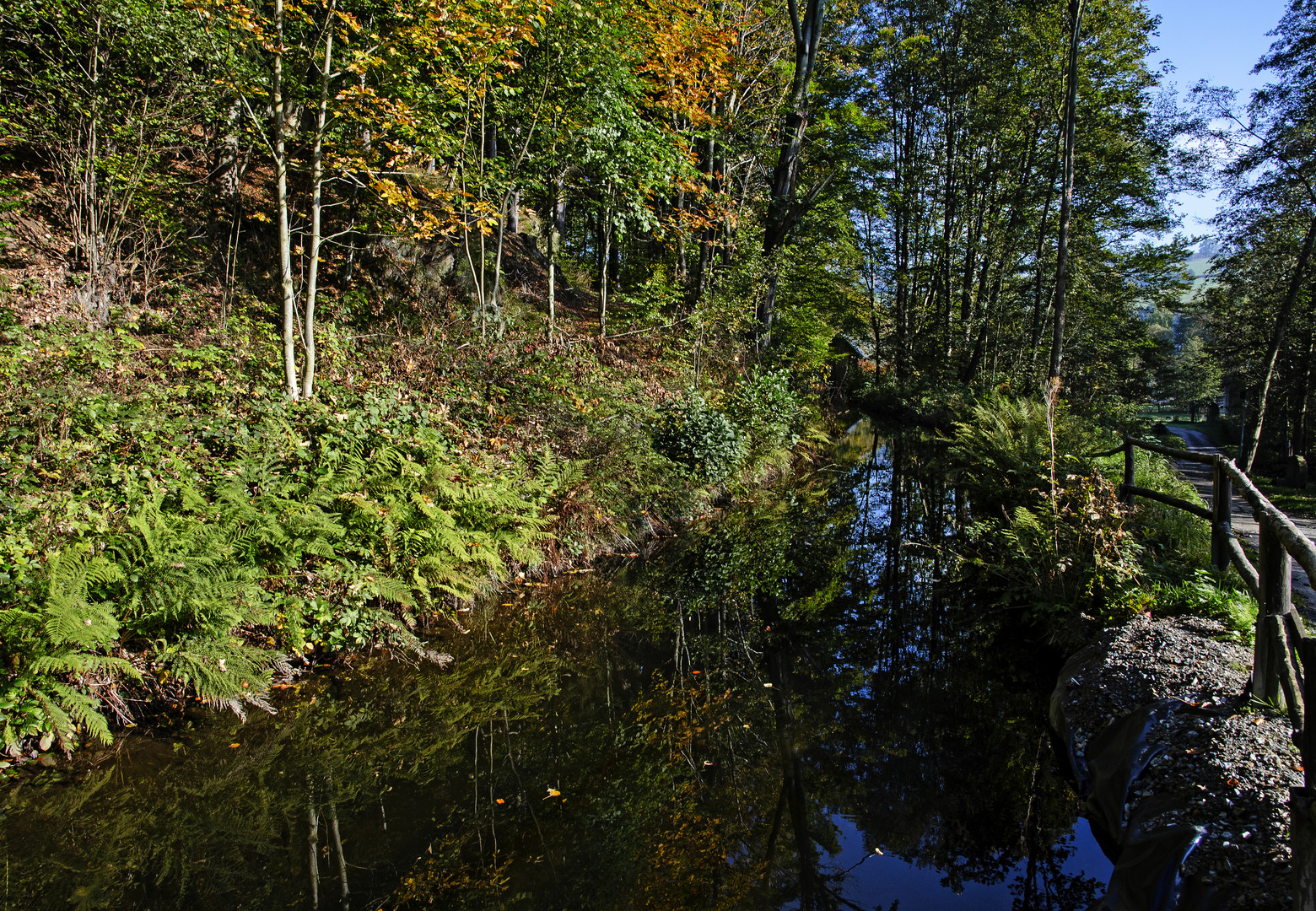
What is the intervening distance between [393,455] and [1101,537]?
6658mm

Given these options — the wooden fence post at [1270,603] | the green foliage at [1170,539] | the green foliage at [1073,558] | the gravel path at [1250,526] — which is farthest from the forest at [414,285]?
the wooden fence post at [1270,603]

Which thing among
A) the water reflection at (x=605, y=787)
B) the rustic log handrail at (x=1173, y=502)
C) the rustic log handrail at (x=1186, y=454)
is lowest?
the water reflection at (x=605, y=787)

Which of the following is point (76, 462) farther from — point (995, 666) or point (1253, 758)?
point (995, 666)

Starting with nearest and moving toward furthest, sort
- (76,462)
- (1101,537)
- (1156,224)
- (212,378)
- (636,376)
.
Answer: (76,462) < (1101,537) < (212,378) < (636,376) < (1156,224)

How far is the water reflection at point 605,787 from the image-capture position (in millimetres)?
3303

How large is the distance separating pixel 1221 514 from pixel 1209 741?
2358mm

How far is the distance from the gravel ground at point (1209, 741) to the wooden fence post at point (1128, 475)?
228 cm

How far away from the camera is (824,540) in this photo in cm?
993

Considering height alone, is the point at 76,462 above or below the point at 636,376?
below

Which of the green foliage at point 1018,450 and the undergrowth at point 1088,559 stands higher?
the green foliage at point 1018,450

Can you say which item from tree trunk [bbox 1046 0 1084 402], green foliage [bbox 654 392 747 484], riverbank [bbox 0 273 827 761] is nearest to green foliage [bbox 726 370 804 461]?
green foliage [bbox 654 392 747 484]

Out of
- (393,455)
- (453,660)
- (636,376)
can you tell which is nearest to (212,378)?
(393,455)

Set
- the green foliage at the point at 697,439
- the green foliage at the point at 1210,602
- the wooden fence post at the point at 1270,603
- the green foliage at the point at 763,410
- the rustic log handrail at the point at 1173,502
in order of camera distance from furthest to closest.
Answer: the green foliage at the point at 763,410
the green foliage at the point at 697,439
the rustic log handrail at the point at 1173,502
the green foliage at the point at 1210,602
the wooden fence post at the point at 1270,603

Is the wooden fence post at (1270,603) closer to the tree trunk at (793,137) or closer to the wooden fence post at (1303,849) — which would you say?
the wooden fence post at (1303,849)
